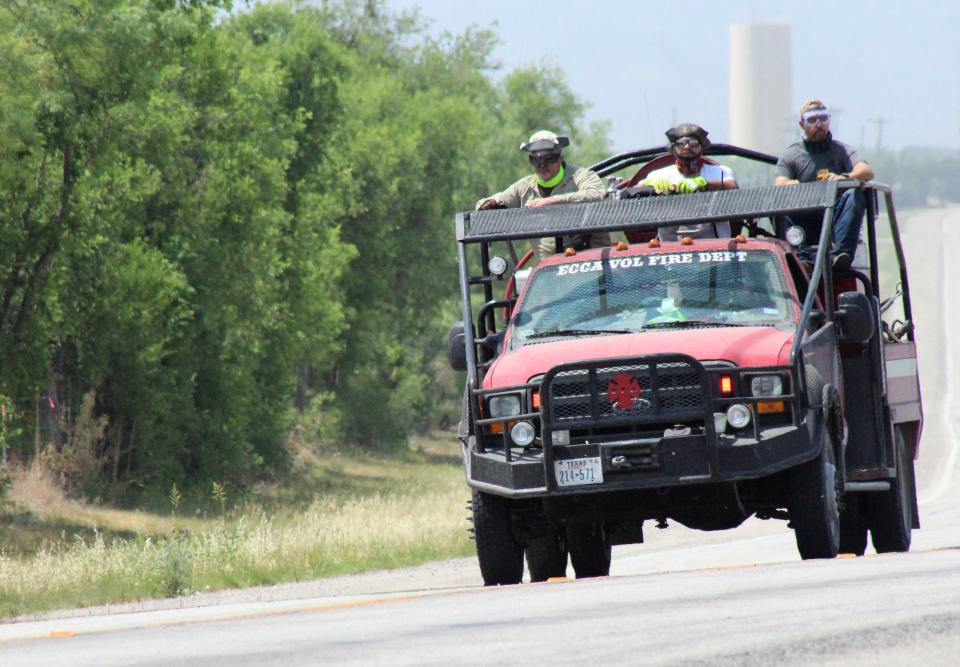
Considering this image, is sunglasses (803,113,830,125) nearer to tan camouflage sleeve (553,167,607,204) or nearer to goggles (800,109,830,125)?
goggles (800,109,830,125)

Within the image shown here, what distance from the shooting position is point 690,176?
13.7m

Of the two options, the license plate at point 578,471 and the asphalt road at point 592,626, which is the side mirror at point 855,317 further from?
the license plate at point 578,471

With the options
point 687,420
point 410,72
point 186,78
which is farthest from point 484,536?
point 410,72

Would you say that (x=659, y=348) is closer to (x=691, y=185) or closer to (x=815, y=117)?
(x=691, y=185)

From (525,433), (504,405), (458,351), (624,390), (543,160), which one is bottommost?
(525,433)

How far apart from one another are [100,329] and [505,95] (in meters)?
40.2

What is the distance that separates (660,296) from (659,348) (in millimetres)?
905

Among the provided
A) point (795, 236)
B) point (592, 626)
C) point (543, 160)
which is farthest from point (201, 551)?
point (592, 626)

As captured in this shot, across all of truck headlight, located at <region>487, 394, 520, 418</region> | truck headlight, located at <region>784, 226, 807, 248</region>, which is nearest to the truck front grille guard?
truck headlight, located at <region>487, 394, 520, 418</region>

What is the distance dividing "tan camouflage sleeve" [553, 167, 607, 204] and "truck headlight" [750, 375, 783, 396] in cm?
258

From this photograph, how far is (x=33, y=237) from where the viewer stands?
27.4 metres

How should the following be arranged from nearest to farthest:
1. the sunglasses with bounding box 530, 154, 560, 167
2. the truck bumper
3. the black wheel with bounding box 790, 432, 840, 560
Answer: the truck bumper < the black wheel with bounding box 790, 432, 840, 560 < the sunglasses with bounding box 530, 154, 560, 167

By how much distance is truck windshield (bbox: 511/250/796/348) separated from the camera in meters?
11.8

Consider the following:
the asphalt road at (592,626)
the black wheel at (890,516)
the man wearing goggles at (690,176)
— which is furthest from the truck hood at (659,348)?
the black wheel at (890,516)
